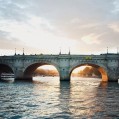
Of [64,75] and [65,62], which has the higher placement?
[65,62]

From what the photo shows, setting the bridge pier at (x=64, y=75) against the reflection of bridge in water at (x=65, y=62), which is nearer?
the reflection of bridge in water at (x=65, y=62)

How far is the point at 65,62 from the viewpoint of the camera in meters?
91.6

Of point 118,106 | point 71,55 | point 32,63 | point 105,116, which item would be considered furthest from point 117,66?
point 105,116

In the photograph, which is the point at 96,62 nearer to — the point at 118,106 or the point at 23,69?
the point at 23,69

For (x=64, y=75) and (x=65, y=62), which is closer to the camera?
(x=65, y=62)

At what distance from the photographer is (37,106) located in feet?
107

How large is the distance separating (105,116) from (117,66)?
62.5 metres

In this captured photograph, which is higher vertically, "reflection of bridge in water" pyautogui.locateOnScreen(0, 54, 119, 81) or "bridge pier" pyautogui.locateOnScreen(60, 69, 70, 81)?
"reflection of bridge in water" pyautogui.locateOnScreen(0, 54, 119, 81)

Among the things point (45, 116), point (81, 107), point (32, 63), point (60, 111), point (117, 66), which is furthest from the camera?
point (32, 63)

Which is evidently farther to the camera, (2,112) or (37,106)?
(37,106)

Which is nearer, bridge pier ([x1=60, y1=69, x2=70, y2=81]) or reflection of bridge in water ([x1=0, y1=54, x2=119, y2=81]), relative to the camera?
reflection of bridge in water ([x1=0, y1=54, x2=119, y2=81])

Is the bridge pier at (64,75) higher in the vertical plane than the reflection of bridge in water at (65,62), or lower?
lower

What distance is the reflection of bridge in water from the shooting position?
8831cm

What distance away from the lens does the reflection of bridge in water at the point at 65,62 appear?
290ft
